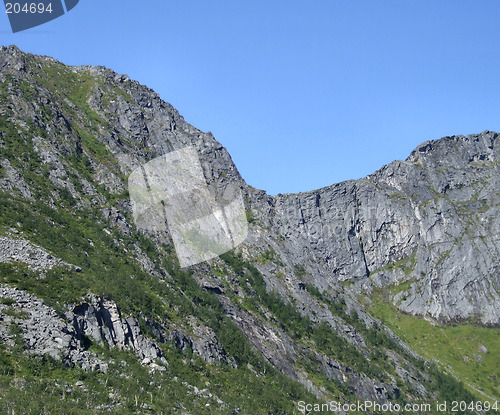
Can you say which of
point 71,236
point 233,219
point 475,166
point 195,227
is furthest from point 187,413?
point 475,166

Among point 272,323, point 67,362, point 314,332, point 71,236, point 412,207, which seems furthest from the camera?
point 412,207

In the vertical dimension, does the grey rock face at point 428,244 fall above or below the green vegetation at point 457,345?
above

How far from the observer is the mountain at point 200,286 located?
57188mm

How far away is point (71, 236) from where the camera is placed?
279ft

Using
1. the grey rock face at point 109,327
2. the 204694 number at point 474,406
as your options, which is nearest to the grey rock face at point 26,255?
the grey rock face at point 109,327

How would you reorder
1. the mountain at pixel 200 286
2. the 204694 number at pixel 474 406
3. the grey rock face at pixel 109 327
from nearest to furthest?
the mountain at pixel 200 286
the grey rock face at pixel 109 327
the 204694 number at pixel 474 406

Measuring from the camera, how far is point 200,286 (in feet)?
354

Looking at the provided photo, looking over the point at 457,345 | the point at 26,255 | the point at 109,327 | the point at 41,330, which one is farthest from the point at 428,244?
the point at 41,330

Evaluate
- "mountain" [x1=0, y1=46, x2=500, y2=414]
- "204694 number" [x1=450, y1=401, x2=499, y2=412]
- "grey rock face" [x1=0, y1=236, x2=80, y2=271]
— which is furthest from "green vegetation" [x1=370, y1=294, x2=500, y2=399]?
"grey rock face" [x1=0, y1=236, x2=80, y2=271]

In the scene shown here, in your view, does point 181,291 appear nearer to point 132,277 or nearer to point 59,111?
point 132,277

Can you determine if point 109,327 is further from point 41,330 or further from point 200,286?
point 200,286

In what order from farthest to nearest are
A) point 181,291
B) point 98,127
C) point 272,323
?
point 98,127 → point 272,323 → point 181,291

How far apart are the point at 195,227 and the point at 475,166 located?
441 feet

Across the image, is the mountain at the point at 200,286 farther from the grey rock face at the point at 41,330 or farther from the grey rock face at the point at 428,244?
the grey rock face at the point at 428,244
